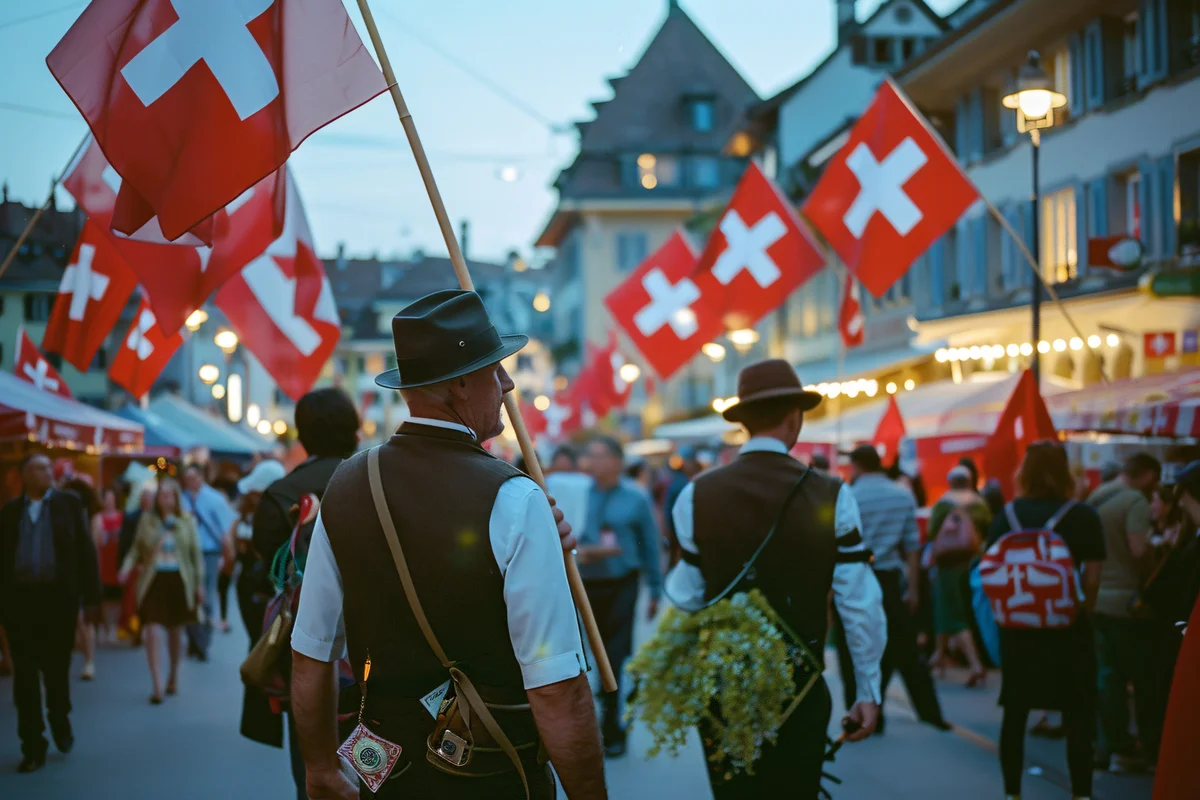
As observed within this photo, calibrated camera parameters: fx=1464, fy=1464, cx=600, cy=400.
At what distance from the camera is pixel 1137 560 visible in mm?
8641

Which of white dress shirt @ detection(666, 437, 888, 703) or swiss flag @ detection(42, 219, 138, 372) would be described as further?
swiss flag @ detection(42, 219, 138, 372)

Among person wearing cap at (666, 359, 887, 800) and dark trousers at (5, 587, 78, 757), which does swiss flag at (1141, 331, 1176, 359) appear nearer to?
dark trousers at (5, 587, 78, 757)

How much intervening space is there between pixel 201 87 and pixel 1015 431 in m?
7.69

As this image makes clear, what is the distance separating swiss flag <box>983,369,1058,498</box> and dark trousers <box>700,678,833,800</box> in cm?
671

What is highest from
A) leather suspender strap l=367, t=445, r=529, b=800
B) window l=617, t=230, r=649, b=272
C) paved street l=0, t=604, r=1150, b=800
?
window l=617, t=230, r=649, b=272

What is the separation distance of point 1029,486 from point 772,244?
9101 mm

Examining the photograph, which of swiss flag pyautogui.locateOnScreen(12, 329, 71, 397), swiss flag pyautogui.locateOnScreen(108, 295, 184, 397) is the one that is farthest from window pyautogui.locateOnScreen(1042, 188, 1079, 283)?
swiss flag pyautogui.locateOnScreen(12, 329, 71, 397)

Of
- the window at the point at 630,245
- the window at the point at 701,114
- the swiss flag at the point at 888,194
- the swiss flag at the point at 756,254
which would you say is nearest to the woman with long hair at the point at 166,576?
the swiss flag at the point at 888,194

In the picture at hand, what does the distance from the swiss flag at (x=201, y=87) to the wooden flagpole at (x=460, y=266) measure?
835 mm

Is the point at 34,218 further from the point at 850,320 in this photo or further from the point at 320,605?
the point at 850,320

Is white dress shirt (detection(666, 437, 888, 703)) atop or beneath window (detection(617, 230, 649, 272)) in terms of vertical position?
beneath

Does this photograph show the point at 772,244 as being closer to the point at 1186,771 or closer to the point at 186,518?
the point at 186,518

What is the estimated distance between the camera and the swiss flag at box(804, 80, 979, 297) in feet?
40.4

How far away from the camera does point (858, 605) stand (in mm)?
5016
